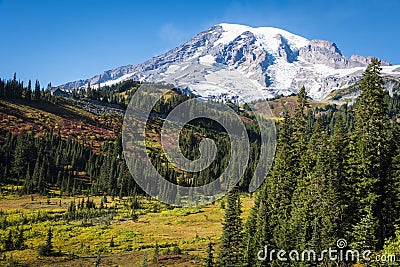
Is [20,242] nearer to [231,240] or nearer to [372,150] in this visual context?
[231,240]

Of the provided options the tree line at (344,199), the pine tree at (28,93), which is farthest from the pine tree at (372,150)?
the pine tree at (28,93)

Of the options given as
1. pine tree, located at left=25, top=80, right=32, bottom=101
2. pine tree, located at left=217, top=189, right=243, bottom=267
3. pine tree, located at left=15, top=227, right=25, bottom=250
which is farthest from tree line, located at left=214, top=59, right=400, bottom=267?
pine tree, located at left=25, top=80, right=32, bottom=101

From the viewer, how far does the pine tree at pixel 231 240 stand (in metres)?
31.2

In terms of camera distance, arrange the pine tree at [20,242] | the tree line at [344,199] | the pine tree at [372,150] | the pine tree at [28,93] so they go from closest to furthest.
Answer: the tree line at [344,199] → the pine tree at [372,150] → the pine tree at [20,242] → the pine tree at [28,93]

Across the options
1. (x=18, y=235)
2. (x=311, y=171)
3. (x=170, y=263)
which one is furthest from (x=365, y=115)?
(x=18, y=235)

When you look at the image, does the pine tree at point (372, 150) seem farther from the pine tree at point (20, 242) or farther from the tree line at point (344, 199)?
the pine tree at point (20, 242)

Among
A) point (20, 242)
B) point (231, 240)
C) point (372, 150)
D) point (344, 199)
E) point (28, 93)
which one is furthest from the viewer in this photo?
point (28, 93)

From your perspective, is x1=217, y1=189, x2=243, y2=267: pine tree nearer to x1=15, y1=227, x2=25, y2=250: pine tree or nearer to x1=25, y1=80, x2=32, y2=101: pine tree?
x1=15, y1=227, x2=25, y2=250: pine tree

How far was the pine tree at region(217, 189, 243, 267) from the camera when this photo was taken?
31219 millimetres

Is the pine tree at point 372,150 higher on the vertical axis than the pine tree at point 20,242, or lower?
higher

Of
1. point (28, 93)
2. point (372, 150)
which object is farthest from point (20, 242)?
point (28, 93)

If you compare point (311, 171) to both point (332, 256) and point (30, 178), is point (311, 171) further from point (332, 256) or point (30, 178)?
point (30, 178)

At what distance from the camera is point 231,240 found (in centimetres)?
3189

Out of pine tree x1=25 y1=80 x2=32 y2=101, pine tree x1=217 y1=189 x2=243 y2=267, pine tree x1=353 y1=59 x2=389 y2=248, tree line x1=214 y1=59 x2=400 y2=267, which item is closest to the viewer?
tree line x1=214 y1=59 x2=400 y2=267
